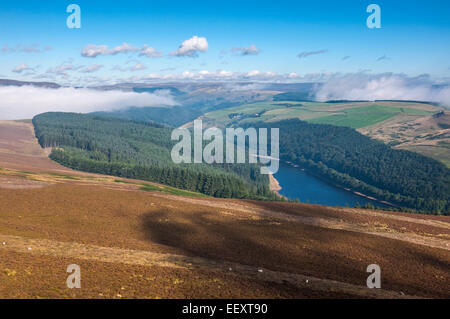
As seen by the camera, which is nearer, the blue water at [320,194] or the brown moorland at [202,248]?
the brown moorland at [202,248]

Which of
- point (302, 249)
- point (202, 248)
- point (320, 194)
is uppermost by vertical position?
point (202, 248)

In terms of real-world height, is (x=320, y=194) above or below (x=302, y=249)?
below

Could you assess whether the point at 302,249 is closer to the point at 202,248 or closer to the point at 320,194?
the point at 202,248

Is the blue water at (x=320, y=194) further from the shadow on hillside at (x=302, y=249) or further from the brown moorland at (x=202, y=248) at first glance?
the shadow on hillside at (x=302, y=249)

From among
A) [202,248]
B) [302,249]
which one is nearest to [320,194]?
[302,249]

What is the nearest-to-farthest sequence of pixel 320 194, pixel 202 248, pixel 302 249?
1. pixel 202 248
2. pixel 302 249
3. pixel 320 194

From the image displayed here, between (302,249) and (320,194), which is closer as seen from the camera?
(302,249)

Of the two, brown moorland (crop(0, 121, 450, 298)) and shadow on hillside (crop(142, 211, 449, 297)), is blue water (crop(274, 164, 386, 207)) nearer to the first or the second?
brown moorland (crop(0, 121, 450, 298))

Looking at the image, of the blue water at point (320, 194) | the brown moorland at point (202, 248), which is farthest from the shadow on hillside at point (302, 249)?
the blue water at point (320, 194)

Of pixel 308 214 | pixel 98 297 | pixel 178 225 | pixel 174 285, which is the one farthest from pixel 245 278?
pixel 308 214

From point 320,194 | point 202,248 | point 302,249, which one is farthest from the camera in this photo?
point 320,194

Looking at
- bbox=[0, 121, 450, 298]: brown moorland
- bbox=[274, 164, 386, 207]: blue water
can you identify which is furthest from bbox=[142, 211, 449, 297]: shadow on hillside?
bbox=[274, 164, 386, 207]: blue water
